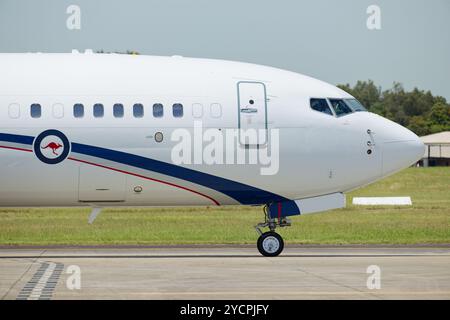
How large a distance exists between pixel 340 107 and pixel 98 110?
6.59m

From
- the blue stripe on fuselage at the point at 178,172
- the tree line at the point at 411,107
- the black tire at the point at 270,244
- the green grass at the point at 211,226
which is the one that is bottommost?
the black tire at the point at 270,244

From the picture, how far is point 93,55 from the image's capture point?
1238 inches

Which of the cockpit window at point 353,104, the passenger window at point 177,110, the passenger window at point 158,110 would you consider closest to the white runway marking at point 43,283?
the passenger window at point 158,110

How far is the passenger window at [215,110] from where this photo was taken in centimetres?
3053

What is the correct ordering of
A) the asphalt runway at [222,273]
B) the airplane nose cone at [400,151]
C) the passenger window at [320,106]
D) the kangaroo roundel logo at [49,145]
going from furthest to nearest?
the passenger window at [320,106] < the airplane nose cone at [400,151] < the kangaroo roundel logo at [49,145] < the asphalt runway at [222,273]

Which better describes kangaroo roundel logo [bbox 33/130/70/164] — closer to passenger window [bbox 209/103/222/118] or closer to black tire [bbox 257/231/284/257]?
passenger window [bbox 209/103/222/118]

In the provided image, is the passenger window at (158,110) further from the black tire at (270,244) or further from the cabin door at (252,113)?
the black tire at (270,244)

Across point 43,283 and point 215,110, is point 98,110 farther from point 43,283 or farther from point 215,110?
point 43,283

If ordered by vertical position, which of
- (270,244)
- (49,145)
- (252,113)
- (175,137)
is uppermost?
(252,113)

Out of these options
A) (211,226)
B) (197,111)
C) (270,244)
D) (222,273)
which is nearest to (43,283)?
(222,273)

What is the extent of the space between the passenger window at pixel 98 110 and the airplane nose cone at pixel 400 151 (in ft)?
24.8

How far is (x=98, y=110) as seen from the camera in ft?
99.3

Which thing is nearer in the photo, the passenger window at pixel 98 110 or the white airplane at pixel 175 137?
the white airplane at pixel 175 137
